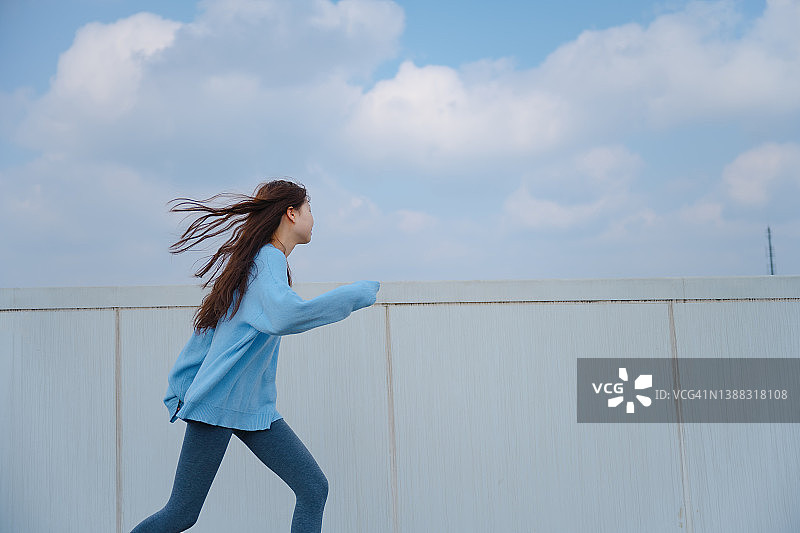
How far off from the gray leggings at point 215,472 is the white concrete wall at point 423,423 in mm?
1168

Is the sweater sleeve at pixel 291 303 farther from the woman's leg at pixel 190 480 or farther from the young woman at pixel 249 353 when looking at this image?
the woman's leg at pixel 190 480

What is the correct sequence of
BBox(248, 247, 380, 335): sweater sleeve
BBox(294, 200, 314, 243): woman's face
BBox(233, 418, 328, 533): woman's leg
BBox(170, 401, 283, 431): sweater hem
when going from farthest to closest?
BBox(294, 200, 314, 243): woman's face < BBox(233, 418, 328, 533): woman's leg < BBox(170, 401, 283, 431): sweater hem < BBox(248, 247, 380, 335): sweater sleeve

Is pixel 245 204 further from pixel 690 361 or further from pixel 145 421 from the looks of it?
pixel 690 361

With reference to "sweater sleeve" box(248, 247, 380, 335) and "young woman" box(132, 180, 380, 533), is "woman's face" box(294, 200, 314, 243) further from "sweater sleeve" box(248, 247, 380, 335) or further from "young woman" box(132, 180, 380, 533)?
"sweater sleeve" box(248, 247, 380, 335)

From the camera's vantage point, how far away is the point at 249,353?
9.07ft

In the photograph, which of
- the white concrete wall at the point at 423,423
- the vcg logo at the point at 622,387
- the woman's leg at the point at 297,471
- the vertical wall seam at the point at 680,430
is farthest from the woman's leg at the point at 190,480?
the vertical wall seam at the point at 680,430

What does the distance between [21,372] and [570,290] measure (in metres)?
2.99

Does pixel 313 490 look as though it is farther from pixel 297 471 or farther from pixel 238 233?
pixel 238 233

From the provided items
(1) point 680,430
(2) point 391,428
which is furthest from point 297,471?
(1) point 680,430

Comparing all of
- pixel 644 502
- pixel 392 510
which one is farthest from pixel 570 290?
pixel 392 510

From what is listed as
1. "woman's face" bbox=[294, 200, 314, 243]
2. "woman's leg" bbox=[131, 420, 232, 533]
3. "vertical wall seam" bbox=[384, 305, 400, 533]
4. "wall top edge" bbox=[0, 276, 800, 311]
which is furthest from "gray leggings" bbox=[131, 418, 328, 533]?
"wall top edge" bbox=[0, 276, 800, 311]

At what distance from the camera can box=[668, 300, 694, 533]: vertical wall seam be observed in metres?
3.95

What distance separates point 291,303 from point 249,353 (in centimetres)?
37

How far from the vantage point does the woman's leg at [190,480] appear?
267 centimetres
